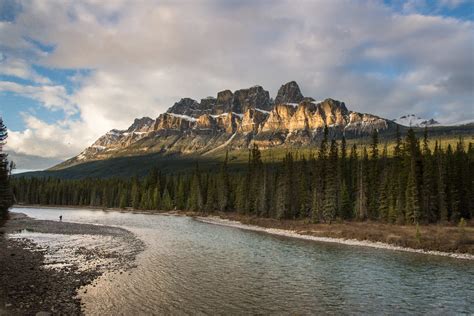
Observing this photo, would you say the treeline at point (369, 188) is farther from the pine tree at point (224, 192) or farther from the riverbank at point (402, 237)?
the riverbank at point (402, 237)

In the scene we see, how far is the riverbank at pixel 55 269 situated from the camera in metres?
23.0

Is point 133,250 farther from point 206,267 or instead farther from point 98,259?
point 206,267

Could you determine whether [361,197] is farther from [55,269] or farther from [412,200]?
[55,269]

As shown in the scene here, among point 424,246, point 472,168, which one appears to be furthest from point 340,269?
point 472,168

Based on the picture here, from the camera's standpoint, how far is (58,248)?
1919 inches

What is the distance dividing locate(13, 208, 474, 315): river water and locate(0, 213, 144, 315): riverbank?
1.62 meters

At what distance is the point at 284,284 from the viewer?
105ft

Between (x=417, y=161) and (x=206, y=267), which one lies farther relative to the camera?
(x=417, y=161)

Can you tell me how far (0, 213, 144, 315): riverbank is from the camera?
23.0m

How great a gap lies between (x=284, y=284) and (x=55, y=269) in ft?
69.7

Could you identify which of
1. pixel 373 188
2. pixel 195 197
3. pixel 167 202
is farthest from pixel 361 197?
pixel 167 202

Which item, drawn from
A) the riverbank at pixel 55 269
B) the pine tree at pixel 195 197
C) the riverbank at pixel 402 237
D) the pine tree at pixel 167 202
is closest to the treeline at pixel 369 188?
the riverbank at pixel 402 237

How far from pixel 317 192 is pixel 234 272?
195 feet

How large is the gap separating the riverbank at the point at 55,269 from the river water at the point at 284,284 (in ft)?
5.33
